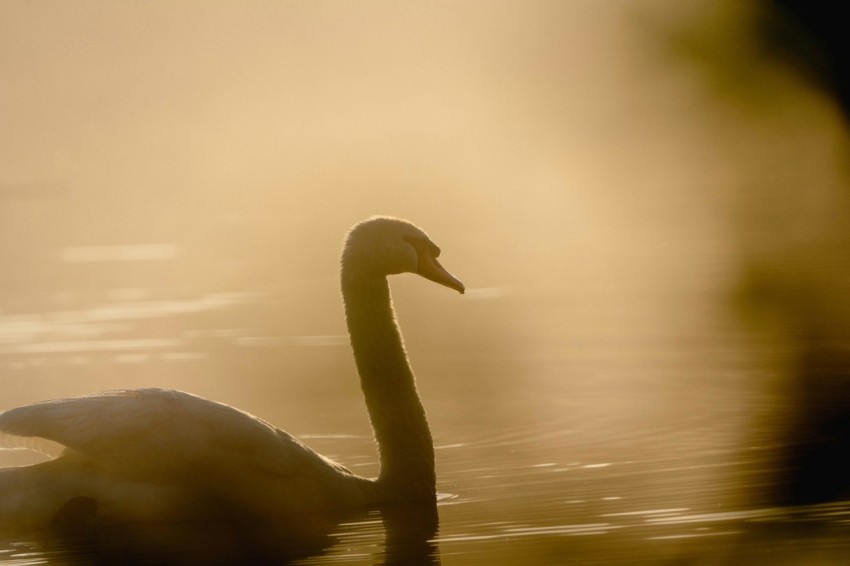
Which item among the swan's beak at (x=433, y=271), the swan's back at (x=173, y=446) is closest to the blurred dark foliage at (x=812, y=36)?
the swan's beak at (x=433, y=271)

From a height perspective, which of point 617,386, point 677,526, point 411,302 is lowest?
point 677,526

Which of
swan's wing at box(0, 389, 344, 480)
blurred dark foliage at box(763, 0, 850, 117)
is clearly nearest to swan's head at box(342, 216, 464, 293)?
swan's wing at box(0, 389, 344, 480)

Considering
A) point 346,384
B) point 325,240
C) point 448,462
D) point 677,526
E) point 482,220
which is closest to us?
point 677,526

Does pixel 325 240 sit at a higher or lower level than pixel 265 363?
higher

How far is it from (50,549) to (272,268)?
13357 millimetres

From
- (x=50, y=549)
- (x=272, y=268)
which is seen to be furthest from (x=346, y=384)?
(x=272, y=268)

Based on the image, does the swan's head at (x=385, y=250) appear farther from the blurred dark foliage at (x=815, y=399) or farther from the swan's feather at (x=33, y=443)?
the blurred dark foliage at (x=815, y=399)

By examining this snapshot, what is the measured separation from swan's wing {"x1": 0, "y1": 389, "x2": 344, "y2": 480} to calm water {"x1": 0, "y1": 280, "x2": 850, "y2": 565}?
14.3 inches

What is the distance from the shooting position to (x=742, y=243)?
2298cm

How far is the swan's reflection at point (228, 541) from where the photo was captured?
9.53m

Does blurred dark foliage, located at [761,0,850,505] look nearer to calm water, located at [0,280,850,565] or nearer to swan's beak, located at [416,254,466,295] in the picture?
calm water, located at [0,280,850,565]

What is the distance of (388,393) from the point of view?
1106 centimetres

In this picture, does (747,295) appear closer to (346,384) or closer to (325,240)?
(346,384)

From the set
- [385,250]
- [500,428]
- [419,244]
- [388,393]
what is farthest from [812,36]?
[388,393]
